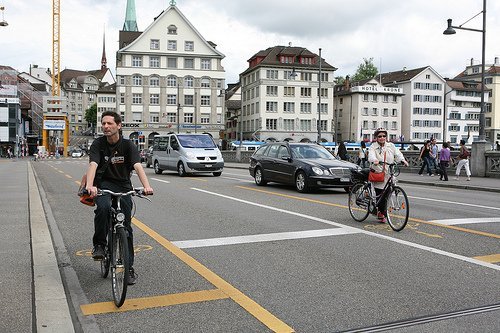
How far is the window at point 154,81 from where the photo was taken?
289ft

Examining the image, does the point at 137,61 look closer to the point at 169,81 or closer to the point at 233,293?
the point at 169,81

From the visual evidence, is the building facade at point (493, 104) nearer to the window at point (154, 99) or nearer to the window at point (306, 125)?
the window at point (306, 125)

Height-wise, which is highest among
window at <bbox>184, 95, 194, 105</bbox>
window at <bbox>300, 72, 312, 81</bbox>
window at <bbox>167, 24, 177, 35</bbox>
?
window at <bbox>167, 24, 177, 35</bbox>

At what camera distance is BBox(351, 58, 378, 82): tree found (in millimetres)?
114356

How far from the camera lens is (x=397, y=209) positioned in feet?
30.0

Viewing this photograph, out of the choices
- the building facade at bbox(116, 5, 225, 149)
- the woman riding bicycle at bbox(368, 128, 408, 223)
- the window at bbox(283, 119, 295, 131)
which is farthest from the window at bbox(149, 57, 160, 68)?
the woman riding bicycle at bbox(368, 128, 408, 223)

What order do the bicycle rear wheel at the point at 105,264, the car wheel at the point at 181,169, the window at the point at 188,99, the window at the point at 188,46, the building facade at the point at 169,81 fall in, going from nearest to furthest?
the bicycle rear wheel at the point at 105,264 < the car wheel at the point at 181,169 < the building facade at the point at 169,81 < the window at the point at 188,46 < the window at the point at 188,99

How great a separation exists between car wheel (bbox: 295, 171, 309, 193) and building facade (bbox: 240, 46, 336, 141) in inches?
2924

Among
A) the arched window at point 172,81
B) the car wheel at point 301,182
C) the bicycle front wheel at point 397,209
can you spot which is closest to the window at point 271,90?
the arched window at point 172,81

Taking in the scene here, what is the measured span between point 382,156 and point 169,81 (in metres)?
82.4

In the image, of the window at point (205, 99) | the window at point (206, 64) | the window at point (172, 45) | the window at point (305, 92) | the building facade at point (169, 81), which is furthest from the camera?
the window at point (305, 92)

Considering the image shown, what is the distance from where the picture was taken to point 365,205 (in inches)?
389

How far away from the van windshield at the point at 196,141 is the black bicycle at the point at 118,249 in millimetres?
19558

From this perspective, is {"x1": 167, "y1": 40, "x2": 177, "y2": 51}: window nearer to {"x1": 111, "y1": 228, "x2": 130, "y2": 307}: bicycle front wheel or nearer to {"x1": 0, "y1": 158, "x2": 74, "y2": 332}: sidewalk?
{"x1": 0, "y1": 158, "x2": 74, "y2": 332}: sidewalk
